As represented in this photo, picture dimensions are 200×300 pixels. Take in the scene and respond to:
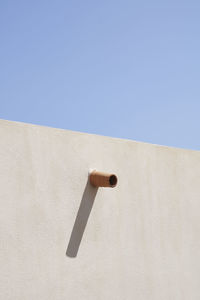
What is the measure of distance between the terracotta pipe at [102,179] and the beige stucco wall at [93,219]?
0.09m

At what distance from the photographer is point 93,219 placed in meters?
4.71

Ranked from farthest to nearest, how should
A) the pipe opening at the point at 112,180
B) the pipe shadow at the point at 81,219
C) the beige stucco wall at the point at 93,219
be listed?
the pipe opening at the point at 112,180 < the pipe shadow at the point at 81,219 < the beige stucco wall at the point at 93,219

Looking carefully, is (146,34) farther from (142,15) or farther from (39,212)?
(39,212)

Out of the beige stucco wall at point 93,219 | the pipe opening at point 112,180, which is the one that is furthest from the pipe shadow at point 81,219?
the pipe opening at point 112,180

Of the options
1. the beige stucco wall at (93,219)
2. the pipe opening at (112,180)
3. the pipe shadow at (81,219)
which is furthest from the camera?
the pipe opening at (112,180)

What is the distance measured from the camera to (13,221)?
3.95 m

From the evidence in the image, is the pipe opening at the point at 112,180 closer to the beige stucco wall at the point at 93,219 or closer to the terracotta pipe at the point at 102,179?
the terracotta pipe at the point at 102,179

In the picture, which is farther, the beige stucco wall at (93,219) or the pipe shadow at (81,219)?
the pipe shadow at (81,219)

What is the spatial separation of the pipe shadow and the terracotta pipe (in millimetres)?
79

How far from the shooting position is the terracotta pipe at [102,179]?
4.54 m

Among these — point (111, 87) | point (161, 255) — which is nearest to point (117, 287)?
point (161, 255)

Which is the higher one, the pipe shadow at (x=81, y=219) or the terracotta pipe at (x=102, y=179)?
the terracotta pipe at (x=102, y=179)

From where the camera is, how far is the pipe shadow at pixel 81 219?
14.5ft

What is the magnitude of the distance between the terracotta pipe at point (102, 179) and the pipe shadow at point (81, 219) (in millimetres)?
79
